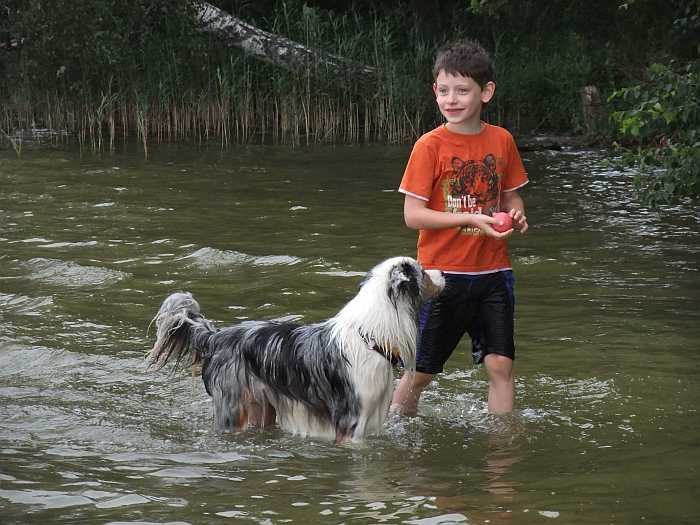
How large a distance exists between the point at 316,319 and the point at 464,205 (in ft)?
9.87

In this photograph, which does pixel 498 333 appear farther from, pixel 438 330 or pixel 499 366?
pixel 438 330

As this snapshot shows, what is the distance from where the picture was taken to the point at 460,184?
19.2 feet

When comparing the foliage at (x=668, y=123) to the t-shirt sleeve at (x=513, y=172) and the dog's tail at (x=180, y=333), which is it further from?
the dog's tail at (x=180, y=333)

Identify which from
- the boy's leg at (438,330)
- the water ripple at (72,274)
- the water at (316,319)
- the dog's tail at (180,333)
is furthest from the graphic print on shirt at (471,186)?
the water ripple at (72,274)

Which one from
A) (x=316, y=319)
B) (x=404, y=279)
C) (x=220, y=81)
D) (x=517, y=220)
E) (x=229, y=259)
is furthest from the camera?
(x=220, y=81)

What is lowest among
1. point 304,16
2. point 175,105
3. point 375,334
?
point 375,334

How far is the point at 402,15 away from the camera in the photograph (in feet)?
87.7

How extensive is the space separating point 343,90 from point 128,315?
1292 centimetres

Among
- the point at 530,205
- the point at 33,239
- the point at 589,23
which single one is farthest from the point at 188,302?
the point at 589,23

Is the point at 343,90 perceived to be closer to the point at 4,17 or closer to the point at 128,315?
the point at 4,17

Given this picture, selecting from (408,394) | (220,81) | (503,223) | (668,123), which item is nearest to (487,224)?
(503,223)

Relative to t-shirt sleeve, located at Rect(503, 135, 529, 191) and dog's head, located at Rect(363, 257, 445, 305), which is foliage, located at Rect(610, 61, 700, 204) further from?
dog's head, located at Rect(363, 257, 445, 305)

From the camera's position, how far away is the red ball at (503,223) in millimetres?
5605

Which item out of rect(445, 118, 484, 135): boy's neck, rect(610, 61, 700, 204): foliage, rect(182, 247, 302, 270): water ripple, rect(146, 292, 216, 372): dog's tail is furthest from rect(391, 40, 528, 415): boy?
rect(182, 247, 302, 270): water ripple
